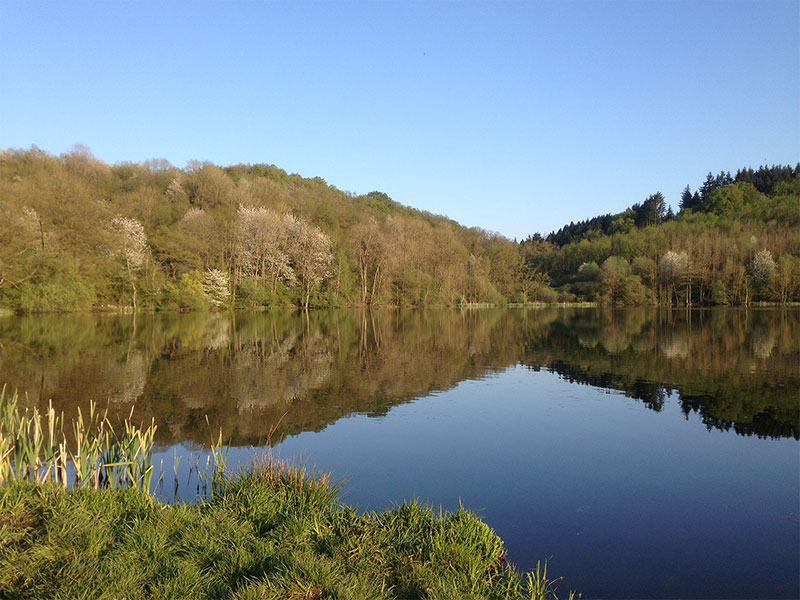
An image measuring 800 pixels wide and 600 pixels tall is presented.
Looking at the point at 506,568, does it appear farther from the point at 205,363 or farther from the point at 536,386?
the point at 205,363

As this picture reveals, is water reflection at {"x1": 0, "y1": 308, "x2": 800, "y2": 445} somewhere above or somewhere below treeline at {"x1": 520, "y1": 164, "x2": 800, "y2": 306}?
below

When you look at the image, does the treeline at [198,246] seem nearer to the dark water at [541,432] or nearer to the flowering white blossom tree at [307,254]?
the flowering white blossom tree at [307,254]

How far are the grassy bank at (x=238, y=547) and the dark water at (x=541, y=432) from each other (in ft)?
3.27

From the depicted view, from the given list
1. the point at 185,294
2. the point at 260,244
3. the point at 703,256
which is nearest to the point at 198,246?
the point at 185,294

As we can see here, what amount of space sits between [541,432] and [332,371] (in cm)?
886

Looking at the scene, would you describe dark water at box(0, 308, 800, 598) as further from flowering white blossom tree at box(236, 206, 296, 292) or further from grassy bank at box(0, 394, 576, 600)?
flowering white blossom tree at box(236, 206, 296, 292)

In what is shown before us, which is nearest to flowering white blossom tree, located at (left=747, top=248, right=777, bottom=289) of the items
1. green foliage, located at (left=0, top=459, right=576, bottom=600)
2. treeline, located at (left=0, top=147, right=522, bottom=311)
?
A: treeline, located at (left=0, top=147, right=522, bottom=311)

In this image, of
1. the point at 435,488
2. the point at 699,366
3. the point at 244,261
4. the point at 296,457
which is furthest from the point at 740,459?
the point at 244,261

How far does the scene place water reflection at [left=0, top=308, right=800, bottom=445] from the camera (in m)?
11.6

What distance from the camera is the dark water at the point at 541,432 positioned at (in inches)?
220

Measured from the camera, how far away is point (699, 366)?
18.7 meters

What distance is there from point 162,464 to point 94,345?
58.7 ft

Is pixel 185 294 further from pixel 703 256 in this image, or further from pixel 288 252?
pixel 703 256

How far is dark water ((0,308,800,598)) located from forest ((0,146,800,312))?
25.3 meters
